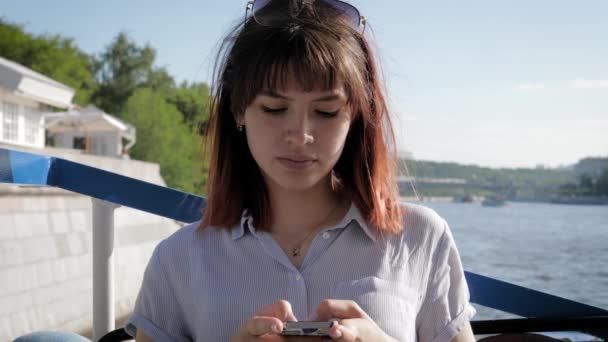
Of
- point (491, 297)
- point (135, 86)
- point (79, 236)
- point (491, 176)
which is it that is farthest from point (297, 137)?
point (491, 176)

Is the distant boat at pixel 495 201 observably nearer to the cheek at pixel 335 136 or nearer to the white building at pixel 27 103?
the white building at pixel 27 103

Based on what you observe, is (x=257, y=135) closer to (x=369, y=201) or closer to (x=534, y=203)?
(x=369, y=201)

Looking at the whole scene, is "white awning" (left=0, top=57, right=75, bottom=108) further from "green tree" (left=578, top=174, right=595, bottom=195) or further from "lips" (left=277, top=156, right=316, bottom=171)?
"green tree" (left=578, top=174, right=595, bottom=195)

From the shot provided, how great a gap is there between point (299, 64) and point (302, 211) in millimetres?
321

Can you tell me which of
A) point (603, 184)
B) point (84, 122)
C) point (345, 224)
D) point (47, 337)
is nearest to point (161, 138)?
point (84, 122)

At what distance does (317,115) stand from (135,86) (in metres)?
43.7

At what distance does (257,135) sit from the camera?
1.37m

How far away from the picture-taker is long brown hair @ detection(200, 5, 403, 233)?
1344mm

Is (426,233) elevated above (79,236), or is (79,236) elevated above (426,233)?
(426,233)

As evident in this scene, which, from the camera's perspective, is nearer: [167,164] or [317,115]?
[317,115]

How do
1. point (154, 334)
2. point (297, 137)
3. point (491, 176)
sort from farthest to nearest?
1. point (491, 176)
2. point (154, 334)
3. point (297, 137)

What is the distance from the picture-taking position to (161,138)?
35.8 meters

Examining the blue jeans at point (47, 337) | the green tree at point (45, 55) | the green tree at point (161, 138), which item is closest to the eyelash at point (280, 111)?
the blue jeans at point (47, 337)

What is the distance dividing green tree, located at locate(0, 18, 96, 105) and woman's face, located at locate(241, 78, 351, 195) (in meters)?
34.4
